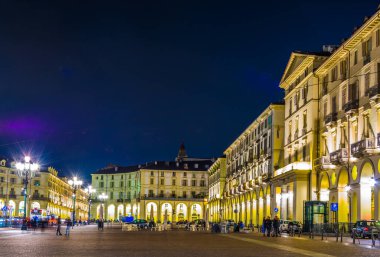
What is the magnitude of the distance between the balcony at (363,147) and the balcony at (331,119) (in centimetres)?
637

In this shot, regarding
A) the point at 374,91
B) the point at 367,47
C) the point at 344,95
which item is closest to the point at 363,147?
the point at 374,91

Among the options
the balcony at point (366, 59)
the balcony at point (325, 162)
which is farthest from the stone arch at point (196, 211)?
the balcony at point (366, 59)

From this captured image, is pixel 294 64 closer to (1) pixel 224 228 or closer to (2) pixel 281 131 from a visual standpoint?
(2) pixel 281 131

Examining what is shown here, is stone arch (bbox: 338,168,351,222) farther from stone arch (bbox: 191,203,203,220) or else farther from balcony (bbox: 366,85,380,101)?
stone arch (bbox: 191,203,203,220)

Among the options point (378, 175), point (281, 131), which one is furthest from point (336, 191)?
point (281, 131)

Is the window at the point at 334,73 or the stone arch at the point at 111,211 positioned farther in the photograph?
the stone arch at the point at 111,211

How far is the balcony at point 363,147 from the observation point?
4338cm

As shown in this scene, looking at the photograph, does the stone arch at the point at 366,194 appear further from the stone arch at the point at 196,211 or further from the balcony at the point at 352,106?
the stone arch at the point at 196,211

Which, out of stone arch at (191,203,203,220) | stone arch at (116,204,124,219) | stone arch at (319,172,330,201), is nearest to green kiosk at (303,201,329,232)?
stone arch at (319,172,330,201)

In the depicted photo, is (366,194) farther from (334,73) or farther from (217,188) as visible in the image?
(217,188)

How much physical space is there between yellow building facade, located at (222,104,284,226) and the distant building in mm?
54819

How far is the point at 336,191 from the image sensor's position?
53312mm

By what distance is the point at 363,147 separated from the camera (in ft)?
145

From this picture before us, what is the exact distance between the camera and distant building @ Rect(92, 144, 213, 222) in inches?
6570
